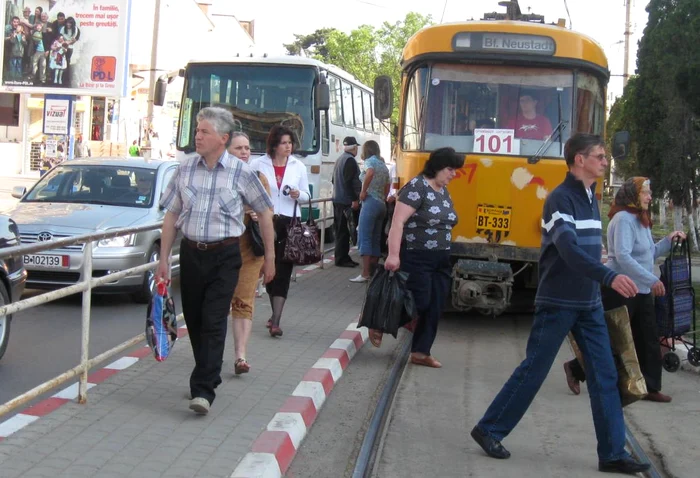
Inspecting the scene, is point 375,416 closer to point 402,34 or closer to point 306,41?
point 402,34

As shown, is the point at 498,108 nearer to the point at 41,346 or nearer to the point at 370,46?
the point at 41,346

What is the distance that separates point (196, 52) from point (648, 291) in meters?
63.9

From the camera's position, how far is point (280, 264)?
869cm

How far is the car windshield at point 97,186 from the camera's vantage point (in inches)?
472

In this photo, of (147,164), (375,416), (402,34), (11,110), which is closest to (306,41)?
(402,34)

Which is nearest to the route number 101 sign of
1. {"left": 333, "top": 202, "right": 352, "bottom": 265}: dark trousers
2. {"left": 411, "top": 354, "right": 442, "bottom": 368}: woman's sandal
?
{"left": 411, "top": 354, "right": 442, "bottom": 368}: woman's sandal


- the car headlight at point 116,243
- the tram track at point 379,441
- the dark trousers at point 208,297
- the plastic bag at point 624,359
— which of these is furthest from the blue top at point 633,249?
the car headlight at point 116,243

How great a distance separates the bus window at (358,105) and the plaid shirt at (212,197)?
55.1 ft

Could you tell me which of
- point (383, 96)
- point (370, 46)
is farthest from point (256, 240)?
point (370, 46)

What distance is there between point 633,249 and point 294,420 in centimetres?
299

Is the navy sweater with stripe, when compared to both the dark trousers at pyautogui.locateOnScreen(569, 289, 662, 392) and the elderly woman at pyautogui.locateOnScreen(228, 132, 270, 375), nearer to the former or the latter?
the dark trousers at pyautogui.locateOnScreen(569, 289, 662, 392)

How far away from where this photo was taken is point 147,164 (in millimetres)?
12688

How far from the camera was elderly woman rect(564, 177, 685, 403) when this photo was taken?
719 centimetres

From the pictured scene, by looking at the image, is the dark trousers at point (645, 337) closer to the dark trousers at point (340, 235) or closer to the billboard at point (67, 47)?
the dark trousers at point (340, 235)
